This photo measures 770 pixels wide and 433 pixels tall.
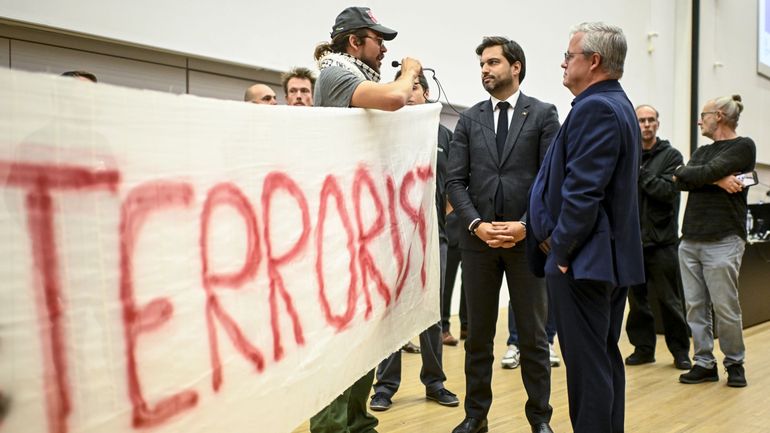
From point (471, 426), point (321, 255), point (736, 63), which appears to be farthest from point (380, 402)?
point (736, 63)

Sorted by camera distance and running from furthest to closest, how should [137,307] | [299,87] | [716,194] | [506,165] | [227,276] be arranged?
1. [716,194]
2. [299,87]
3. [506,165]
4. [227,276]
5. [137,307]

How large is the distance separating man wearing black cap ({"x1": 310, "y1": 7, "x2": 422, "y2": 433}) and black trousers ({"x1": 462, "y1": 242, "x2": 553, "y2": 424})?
1.98 ft

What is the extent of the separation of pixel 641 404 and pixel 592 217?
1.65m

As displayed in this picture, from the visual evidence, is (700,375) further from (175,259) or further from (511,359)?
(175,259)

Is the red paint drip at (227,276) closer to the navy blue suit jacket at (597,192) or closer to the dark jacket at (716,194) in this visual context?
the navy blue suit jacket at (597,192)

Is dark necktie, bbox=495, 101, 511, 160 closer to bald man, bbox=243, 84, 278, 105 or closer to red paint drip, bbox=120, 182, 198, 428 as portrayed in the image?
bald man, bbox=243, 84, 278, 105

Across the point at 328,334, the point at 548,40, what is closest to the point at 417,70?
the point at 328,334

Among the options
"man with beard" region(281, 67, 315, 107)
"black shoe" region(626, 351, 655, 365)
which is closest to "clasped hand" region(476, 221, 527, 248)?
"man with beard" region(281, 67, 315, 107)

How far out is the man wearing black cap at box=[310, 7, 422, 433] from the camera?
206 centimetres

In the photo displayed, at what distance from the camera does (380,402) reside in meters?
3.23

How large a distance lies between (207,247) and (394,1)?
4538 millimetres

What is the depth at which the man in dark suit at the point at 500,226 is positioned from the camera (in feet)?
8.94

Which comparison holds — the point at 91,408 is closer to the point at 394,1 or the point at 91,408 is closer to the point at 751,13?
the point at 394,1

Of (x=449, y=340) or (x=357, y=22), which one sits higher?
(x=357, y=22)
